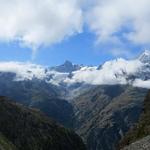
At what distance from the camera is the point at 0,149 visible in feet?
655

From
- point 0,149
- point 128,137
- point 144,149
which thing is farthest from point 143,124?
point 144,149

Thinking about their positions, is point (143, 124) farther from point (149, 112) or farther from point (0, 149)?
point (0, 149)

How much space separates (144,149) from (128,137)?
347 ft

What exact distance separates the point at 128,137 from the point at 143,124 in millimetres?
8262

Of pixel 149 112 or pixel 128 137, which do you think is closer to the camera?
pixel 128 137

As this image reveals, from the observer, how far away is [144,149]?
259 feet

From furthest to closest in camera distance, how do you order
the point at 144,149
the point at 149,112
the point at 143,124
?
1. the point at 149,112
2. the point at 143,124
3. the point at 144,149

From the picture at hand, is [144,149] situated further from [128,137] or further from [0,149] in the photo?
[0,149]

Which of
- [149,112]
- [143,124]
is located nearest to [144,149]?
[143,124]

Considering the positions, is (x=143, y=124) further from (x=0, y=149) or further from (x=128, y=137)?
(x=0, y=149)

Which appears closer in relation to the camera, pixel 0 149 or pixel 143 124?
pixel 143 124

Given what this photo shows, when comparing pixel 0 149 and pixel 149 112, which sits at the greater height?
pixel 149 112

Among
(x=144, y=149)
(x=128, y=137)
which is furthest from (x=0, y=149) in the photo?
(x=144, y=149)

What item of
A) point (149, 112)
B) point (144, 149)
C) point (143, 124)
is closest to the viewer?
point (144, 149)
